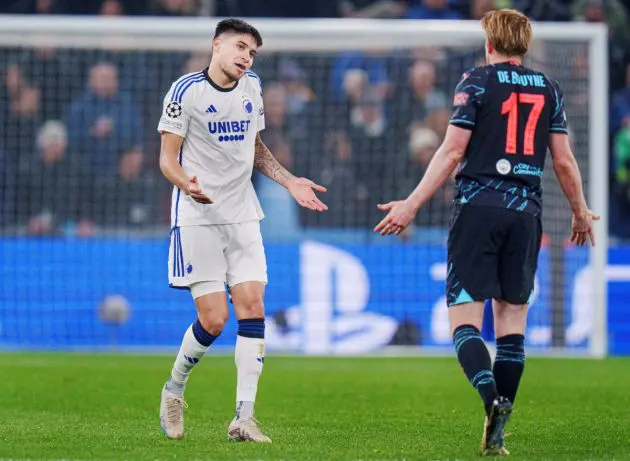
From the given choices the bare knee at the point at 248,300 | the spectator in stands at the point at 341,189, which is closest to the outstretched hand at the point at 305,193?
the bare knee at the point at 248,300

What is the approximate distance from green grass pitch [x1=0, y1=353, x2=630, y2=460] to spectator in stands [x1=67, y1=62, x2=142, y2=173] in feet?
9.96

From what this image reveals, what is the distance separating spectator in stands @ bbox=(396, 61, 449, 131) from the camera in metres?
15.9

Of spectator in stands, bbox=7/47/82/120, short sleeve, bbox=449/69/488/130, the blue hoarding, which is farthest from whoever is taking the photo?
spectator in stands, bbox=7/47/82/120

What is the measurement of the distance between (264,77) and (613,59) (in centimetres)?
574

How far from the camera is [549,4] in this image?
1953 centimetres

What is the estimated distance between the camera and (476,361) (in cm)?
667

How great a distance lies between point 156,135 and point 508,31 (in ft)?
32.3

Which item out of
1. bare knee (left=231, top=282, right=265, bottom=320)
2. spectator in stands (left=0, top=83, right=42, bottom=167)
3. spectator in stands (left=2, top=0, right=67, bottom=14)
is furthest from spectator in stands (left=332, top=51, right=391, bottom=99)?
bare knee (left=231, top=282, right=265, bottom=320)

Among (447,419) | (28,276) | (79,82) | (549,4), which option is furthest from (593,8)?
(447,419)

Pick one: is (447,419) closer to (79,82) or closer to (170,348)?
(170,348)

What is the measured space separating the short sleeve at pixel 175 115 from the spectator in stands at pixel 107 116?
881 centimetres

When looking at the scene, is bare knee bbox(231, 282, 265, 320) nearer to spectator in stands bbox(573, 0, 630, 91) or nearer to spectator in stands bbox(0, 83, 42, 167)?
spectator in stands bbox(0, 83, 42, 167)

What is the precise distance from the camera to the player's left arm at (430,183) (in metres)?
6.68

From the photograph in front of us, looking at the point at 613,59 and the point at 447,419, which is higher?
the point at 613,59
